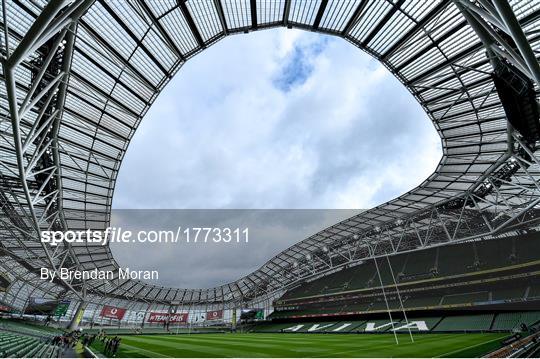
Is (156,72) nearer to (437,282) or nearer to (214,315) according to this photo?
(437,282)

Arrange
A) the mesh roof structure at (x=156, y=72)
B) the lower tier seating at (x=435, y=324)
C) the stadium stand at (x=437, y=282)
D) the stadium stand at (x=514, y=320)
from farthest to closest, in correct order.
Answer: the stadium stand at (x=437, y=282)
the lower tier seating at (x=435, y=324)
the stadium stand at (x=514, y=320)
the mesh roof structure at (x=156, y=72)

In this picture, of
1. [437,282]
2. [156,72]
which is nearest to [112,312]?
[156,72]

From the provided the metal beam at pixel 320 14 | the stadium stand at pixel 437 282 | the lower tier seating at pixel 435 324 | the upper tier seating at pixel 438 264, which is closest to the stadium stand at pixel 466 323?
the lower tier seating at pixel 435 324

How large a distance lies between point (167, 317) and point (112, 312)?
39.2 feet

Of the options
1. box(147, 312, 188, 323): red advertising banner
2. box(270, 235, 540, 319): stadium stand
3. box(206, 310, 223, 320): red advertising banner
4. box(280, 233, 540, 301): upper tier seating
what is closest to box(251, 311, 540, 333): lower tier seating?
box(270, 235, 540, 319): stadium stand

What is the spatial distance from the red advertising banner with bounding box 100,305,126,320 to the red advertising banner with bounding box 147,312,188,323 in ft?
20.8

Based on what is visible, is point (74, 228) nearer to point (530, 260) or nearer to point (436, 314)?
point (436, 314)

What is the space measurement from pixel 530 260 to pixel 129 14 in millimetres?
47982

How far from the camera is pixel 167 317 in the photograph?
224ft

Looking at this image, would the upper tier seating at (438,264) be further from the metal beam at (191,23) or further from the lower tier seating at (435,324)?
the metal beam at (191,23)

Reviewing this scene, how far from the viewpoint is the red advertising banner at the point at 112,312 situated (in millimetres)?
61463

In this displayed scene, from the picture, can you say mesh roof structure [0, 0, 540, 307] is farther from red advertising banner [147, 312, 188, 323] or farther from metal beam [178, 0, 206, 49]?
red advertising banner [147, 312, 188, 323]

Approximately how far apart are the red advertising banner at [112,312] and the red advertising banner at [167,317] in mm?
6329

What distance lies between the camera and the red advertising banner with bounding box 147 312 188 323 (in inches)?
2645
